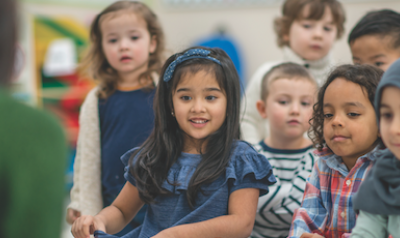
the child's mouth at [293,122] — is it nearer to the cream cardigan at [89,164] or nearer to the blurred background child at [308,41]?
the blurred background child at [308,41]

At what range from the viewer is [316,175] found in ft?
3.95

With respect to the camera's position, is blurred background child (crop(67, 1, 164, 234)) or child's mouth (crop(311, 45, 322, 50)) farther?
child's mouth (crop(311, 45, 322, 50))

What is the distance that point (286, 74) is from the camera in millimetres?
1621

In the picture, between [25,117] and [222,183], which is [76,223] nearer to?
[222,183]

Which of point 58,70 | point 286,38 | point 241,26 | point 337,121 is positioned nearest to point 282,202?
point 337,121

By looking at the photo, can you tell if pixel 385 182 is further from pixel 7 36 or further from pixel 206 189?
pixel 7 36

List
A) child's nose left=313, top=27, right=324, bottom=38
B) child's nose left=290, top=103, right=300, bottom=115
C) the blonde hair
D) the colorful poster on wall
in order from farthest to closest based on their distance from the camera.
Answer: the colorful poster on wall < child's nose left=313, top=27, right=324, bottom=38 < the blonde hair < child's nose left=290, top=103, right=300, bottom=115

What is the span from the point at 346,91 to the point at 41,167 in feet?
2.75

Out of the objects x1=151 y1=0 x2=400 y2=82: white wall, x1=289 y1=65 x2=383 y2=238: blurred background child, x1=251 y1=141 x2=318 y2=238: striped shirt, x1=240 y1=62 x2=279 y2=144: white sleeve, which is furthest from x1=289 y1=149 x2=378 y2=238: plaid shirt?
x1=151 y1=0 x2=400 y2=82: white wall

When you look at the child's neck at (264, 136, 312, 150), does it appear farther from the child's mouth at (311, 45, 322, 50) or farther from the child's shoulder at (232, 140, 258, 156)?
the child's mouth at (311, 45, 322, 50)

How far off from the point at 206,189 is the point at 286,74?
2.17 ft

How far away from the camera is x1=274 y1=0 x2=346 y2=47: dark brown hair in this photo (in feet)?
6.27

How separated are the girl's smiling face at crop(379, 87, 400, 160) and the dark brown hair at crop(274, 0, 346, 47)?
1.12 meters

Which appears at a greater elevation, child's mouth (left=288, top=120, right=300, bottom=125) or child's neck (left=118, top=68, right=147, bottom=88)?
child's neck (left=118, top=68, right=147, bottom=88)
